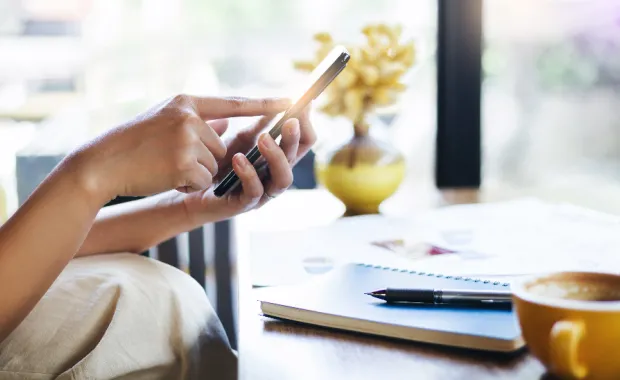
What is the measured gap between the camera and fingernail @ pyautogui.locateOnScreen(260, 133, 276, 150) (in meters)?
0.79

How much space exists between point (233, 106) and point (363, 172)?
0.41m

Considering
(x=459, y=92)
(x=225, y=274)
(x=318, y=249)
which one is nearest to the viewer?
(x=318, y=249)

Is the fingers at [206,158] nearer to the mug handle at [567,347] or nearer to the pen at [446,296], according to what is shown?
the pen at [446,296]

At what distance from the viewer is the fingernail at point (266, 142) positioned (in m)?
0.79

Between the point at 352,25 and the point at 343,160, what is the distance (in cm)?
65

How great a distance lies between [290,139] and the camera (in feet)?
2.65

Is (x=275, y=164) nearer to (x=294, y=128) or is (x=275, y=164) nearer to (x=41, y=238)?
(x=294, y=128)

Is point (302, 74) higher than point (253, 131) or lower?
higher

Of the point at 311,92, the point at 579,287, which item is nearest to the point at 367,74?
the point at 311,92

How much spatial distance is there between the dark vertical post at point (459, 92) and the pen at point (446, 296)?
1.11 m

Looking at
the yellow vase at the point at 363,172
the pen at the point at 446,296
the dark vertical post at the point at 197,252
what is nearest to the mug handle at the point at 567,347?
the pen at the point at 446,296

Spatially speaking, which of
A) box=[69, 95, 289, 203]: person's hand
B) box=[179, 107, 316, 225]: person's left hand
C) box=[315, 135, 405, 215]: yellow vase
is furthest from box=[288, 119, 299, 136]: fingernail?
box=[315, 135, 405, 215]: yellow vase

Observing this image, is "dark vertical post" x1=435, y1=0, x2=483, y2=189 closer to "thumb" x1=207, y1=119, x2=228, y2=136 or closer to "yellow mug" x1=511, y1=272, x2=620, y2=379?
"thumb" x1=207, y1=119, x2=228, y2=136

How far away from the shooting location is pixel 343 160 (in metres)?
1.15
